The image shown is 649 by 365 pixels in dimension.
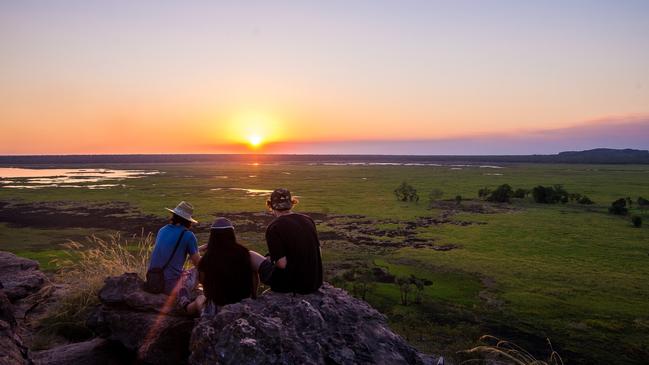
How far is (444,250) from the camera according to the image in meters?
25.0

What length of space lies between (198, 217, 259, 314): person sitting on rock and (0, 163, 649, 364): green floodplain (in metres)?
7.61

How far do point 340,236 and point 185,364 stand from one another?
76.1ft

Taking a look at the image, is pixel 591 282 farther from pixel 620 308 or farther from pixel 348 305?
pixel 348 305

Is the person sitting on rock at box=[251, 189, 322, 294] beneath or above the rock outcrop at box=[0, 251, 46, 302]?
above

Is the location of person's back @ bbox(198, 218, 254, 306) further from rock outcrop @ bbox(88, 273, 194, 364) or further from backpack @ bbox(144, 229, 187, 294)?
backpack @ bbox(144, 229, 187, 294)

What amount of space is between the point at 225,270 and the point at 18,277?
7287 mm

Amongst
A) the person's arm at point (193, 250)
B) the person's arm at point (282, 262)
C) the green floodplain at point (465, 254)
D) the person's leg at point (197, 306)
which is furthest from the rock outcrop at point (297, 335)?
the green floodplain at point (465, 254)

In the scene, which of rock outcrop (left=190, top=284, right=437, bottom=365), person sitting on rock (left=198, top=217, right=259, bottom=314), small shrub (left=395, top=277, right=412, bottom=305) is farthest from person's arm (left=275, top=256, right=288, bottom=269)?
small shrub (left=395, top=277, right=412, bottom=305)

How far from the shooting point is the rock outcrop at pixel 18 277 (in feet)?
32.2

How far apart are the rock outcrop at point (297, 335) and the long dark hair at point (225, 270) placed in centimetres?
39

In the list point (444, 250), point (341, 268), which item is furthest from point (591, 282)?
point (341, 268)

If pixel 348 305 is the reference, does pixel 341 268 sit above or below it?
below

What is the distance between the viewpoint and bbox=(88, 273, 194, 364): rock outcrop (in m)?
6.20

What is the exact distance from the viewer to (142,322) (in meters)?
6.73
